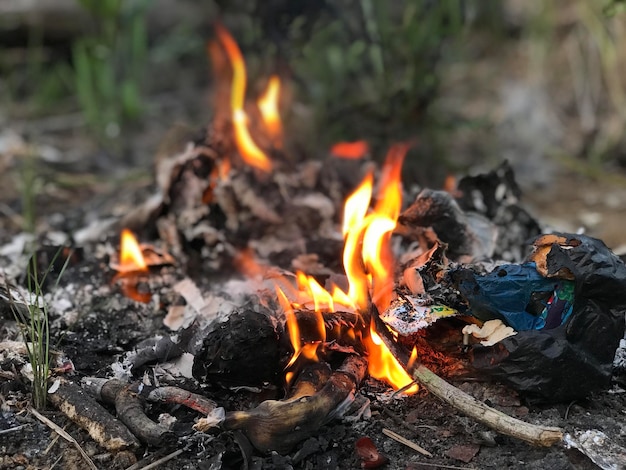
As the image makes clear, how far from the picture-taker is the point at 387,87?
12.8ft

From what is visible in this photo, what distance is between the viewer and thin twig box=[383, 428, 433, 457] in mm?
1858

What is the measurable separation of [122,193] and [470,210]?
6.28 ft

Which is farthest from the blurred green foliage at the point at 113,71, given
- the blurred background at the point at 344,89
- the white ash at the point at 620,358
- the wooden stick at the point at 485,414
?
the white ash at the point at 620,358

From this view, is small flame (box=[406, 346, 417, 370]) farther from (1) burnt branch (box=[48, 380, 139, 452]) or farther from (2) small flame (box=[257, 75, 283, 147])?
(2) small flame (box=[257, 75, 283, 147])

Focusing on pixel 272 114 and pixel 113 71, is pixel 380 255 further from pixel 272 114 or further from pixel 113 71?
pixel 113 71

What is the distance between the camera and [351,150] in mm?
3693

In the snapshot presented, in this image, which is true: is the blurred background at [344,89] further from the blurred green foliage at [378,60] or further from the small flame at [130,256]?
the small flame at [130,256]

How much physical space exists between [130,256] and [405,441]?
1.55 metres

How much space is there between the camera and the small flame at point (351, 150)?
11.7 feet

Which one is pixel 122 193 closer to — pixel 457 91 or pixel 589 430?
pixel 589 430

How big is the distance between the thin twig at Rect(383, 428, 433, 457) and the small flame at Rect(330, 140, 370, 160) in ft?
6.21

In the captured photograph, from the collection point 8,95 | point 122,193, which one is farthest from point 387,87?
point 8,95

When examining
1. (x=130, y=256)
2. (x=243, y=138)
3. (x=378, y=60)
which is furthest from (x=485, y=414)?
(x=378, y=60)

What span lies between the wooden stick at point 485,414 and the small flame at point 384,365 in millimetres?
117
